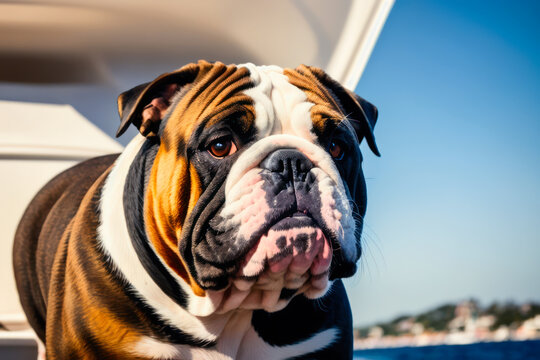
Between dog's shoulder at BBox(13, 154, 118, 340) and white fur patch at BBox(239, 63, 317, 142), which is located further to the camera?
dog's shoulder at BBox(13, 154, 118, 340)

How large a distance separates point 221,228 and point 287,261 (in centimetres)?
11

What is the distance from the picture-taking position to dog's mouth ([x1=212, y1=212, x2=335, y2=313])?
33.4 inches

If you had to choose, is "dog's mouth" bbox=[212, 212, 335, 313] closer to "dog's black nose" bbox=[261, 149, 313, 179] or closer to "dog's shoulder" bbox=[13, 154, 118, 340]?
"dog's black nose" bbox=[261, 149, 313, 179]

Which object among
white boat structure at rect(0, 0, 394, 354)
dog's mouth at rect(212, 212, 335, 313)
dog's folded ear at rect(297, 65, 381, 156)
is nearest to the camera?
dog's mouth at rect(212, 212, 335, 313)

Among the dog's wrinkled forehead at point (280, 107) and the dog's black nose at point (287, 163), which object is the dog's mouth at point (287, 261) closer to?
the dog's black nose at point (287, 163)

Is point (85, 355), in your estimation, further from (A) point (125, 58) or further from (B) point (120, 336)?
(A) point (125, 58)

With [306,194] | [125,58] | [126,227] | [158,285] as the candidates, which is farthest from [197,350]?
[125,58]

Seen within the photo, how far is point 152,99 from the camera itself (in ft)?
3.45

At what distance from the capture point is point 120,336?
993mm

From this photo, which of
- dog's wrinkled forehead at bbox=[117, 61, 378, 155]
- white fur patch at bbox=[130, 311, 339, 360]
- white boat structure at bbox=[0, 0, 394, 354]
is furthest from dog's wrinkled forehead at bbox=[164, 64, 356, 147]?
white boat structure at bbox=[0, 0, 394, 354]

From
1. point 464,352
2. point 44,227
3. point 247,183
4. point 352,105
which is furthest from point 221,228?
point 464,352

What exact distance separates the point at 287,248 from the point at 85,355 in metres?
0.43

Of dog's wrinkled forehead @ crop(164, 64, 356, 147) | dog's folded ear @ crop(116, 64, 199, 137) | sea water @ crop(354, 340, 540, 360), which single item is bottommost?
sea water @ crop(354, 340, 540, 360)

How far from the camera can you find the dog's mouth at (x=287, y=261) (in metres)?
0.85
